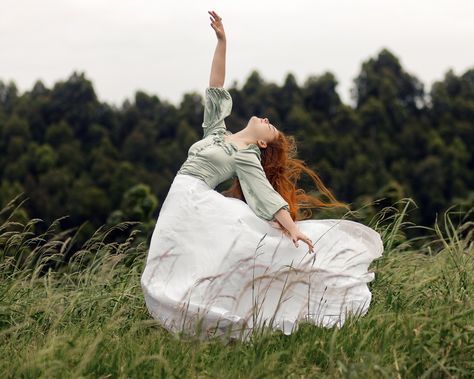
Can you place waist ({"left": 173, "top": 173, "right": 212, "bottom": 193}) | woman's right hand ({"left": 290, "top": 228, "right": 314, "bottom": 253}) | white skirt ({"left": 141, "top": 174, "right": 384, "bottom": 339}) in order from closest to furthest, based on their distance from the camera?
1. white skirt ({"left": 141, "top": 174, "right": 384, "bottom": 339})
2. woman's right hand ({"left": 290, "top": 228, "right": 314, "bottom": 253})
3. waist ({"left": 173, "top": 173, "right": 212, "bottom": 193})

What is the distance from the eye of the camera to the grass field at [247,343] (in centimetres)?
456

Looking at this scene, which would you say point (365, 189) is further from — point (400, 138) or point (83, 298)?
point (83, 298)

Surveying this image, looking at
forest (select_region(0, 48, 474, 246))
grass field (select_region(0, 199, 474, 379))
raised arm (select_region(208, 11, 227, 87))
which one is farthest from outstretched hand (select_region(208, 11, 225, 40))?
forest (select_region(0, 48, 474, 246))

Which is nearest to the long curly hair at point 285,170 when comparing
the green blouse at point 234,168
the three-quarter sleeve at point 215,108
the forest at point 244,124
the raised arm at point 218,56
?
the green blouse at point 234,168

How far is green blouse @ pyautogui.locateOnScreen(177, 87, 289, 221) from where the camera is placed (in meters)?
5.63

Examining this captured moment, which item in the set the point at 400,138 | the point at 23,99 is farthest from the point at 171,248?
the point at 23,99

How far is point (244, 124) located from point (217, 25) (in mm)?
46806

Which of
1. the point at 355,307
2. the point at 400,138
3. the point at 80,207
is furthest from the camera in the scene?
the point at 400,138

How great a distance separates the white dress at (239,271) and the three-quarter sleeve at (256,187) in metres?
0.04

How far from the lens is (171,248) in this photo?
5.55 metres

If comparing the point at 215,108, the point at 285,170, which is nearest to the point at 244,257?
the point at 285,170

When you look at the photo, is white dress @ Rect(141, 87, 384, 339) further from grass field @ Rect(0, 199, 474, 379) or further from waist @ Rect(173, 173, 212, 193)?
grass field @ Rect(0, 199, 474, 379)

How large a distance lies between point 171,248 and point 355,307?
3.24 feet

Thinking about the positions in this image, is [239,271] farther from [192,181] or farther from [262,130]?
[262,130]
